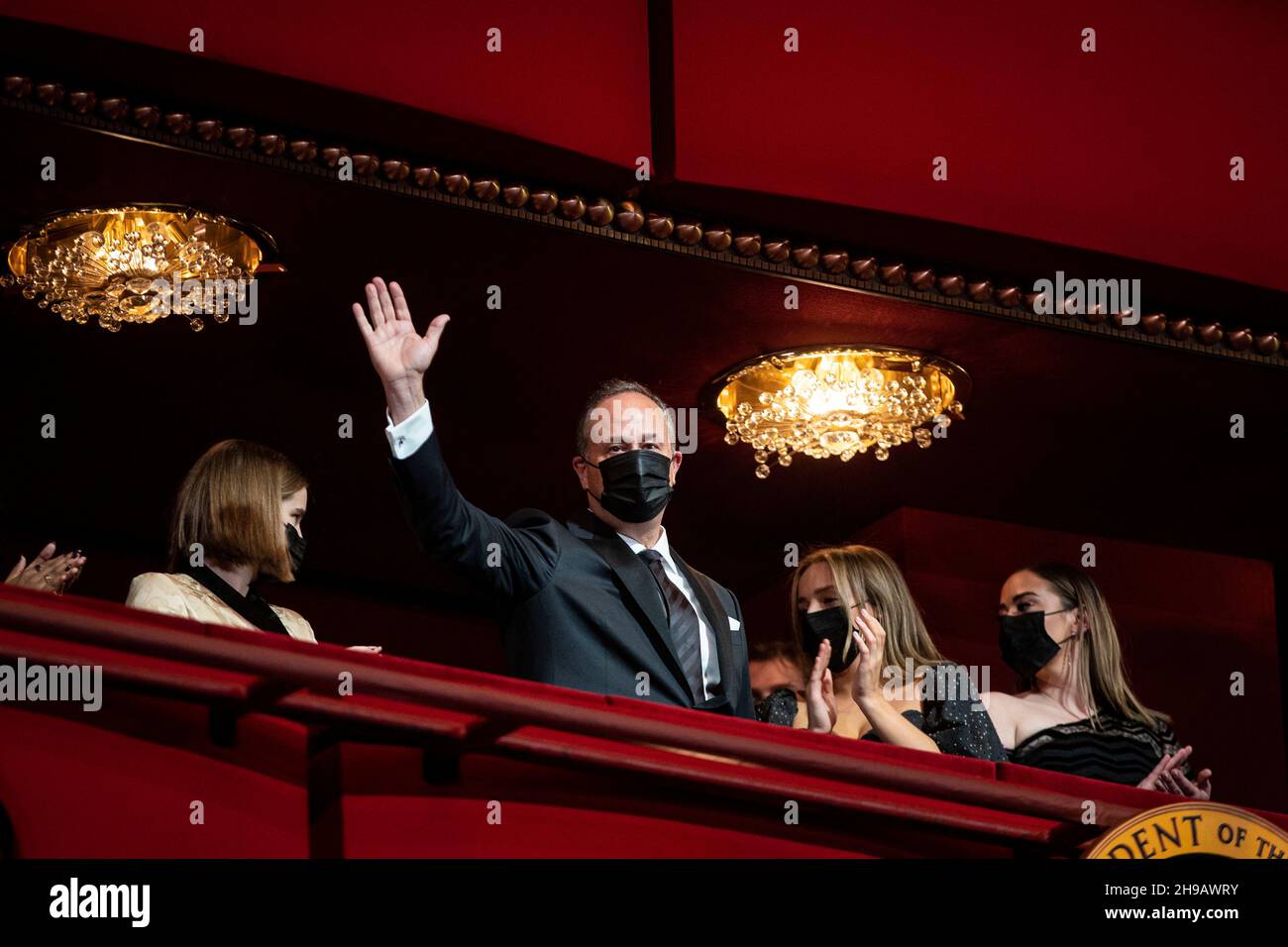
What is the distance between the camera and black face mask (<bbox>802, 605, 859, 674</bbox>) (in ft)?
11.5

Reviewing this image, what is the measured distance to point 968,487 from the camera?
5848 millimetres

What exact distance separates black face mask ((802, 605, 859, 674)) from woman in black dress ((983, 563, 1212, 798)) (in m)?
0.28

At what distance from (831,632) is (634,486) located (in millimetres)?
728

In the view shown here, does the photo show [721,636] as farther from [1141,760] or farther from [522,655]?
[1141,760]

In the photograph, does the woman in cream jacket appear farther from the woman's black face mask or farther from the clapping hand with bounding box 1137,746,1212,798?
the clapping hand with bounding box 1137,746,1212,798

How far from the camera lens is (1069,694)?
3.57 m

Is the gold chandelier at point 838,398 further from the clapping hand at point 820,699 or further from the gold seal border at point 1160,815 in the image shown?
the gold seal border at point 1160,815

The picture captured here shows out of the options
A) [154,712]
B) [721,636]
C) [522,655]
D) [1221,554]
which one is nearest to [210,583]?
[522,655]

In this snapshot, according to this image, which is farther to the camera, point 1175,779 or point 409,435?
point 1175,779

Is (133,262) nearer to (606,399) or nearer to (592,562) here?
(606,399)

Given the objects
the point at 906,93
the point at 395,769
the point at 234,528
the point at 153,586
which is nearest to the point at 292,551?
the point at 234,528

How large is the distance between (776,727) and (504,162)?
214cm

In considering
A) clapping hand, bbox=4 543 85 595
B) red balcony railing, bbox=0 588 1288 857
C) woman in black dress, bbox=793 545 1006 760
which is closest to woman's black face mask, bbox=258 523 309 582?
clapping hand, bbox=4 543 85 595

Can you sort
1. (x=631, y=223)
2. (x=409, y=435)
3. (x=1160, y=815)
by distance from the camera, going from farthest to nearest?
(x=631, y=223)
(x=409, y=435)
(x=1160, y=815)
